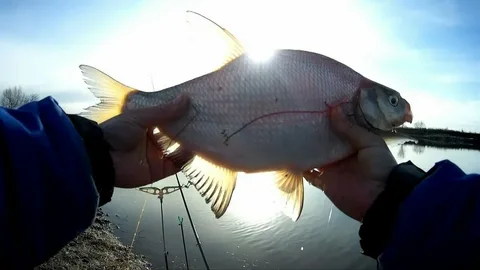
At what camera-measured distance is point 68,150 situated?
1993mm

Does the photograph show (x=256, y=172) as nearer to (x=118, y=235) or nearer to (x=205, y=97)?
(x=205, y=97)

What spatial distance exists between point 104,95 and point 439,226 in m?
2.58

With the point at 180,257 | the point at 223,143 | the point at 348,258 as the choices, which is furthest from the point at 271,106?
the point at 348,258

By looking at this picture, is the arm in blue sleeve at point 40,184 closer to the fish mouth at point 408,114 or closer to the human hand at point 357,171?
the human hand at point 357,171

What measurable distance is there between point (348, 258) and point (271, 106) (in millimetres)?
9077

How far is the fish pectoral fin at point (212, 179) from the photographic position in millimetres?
3059

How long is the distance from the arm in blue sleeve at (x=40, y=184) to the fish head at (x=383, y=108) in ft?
6.96

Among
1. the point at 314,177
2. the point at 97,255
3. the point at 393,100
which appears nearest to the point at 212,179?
the point at 314,177

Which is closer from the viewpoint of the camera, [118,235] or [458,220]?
[458,220]

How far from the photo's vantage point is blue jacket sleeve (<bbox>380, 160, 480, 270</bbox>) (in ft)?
6.35

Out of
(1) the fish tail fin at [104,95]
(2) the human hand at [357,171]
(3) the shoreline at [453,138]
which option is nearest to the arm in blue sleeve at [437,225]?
(2) the human hand at [357,171]

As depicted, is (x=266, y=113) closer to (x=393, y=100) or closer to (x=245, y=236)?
(x=393, y=100)

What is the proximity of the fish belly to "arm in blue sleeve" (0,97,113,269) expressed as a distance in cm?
111

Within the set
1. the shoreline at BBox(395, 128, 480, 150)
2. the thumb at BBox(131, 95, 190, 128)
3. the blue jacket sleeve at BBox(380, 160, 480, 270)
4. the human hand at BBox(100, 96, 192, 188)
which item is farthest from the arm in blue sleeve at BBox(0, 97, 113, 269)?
the shoreline at BBox(395, 128, 480, 150)
